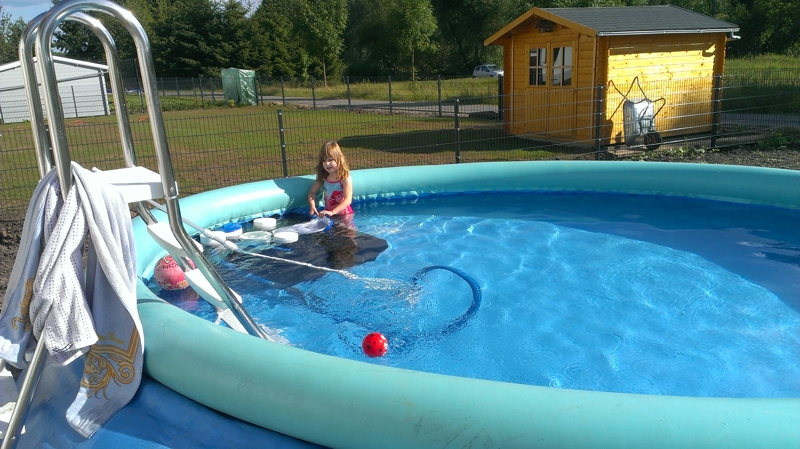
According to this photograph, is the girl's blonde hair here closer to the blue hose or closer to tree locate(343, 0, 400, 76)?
the blue hose

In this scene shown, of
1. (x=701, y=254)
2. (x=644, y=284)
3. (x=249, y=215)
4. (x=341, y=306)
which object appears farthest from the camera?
(x=249, y=215)

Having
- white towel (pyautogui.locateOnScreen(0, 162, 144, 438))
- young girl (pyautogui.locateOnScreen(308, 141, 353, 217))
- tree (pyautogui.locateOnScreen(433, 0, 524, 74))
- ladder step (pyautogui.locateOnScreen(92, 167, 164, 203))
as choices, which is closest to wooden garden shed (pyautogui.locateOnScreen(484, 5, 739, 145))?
young girl (pyautogui.locateOnScreen(308, 141, 353, 217))

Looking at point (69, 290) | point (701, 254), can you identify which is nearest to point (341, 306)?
point (69, 290)

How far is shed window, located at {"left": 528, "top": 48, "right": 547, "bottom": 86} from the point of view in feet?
44.6

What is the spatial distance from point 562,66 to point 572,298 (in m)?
9.21

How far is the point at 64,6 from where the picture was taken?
2.38 metres

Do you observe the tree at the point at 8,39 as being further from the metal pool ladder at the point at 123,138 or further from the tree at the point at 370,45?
the metal pool ladder at the point at 123,138

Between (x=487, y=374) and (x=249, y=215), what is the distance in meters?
3.97

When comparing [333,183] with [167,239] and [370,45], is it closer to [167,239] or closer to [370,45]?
[167,239]

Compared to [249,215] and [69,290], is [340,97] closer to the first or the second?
[249,215]

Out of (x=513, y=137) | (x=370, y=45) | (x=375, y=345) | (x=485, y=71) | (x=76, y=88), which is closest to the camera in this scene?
(x=375, y=345)

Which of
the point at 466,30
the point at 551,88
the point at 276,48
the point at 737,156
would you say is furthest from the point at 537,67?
the point at 466,30

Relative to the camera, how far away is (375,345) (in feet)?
13.1

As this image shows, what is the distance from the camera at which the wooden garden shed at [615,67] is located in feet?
40.1
